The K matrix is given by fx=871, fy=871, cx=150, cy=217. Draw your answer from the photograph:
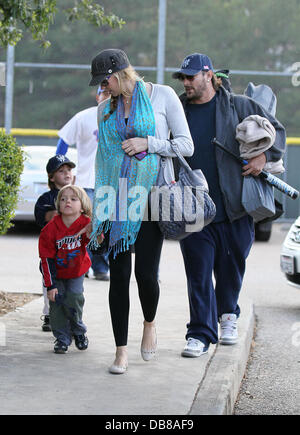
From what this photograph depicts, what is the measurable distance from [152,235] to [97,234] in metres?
0.33

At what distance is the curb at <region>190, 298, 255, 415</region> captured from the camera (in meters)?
4.39

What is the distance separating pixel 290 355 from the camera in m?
6.41

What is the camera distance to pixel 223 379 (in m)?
4.93

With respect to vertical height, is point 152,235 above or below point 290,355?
above

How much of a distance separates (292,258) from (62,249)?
3.13 metres

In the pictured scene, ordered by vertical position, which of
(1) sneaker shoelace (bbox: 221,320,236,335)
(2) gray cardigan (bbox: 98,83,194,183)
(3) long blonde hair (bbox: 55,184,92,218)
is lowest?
(1) sneaker shoelace (bbox: 221,320,236,335)

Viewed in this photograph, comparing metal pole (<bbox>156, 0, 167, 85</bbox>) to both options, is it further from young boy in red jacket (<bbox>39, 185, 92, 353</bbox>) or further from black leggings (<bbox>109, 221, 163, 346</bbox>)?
black leggings (<bbox>109, 221, 163, 346</bbox>)

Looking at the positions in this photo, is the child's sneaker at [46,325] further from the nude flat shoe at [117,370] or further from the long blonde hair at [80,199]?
the nude flat shoe at [117,370]

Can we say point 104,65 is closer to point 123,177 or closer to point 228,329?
point 123,177

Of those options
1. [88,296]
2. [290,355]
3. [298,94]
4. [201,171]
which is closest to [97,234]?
[201,171]

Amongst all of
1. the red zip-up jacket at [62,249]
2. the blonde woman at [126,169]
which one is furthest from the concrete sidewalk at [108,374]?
the red zip-up jacket at [62,249]

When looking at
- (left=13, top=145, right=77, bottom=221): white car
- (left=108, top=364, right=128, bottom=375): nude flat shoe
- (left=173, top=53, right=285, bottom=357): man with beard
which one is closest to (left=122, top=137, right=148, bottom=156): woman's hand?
(left=173, top=53, right=285, bottom=357): man with beard

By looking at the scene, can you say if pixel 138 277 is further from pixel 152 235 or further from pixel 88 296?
pixel 88 296

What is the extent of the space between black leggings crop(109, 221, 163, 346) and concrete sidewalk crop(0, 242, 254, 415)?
0.31 metres
